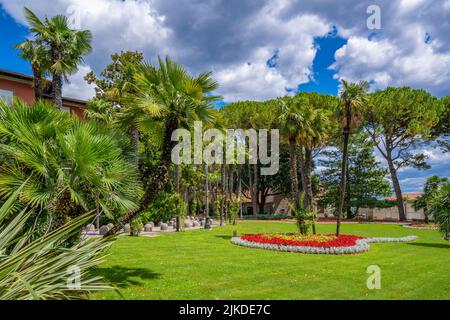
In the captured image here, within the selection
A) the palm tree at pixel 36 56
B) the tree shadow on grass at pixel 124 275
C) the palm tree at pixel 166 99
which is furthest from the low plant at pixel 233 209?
the palm tree at pixel 166 99

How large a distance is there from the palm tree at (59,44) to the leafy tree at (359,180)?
40.3 metres

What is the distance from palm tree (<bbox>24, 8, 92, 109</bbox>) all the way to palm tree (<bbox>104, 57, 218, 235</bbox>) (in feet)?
31.4

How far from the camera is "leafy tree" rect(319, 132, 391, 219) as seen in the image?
49.0 meters

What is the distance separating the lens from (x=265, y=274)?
10656 mm

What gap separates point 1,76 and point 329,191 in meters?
44.5

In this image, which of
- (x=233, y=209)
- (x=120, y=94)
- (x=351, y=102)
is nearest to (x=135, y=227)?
(x=120, y=94)

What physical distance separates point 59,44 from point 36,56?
202 cm

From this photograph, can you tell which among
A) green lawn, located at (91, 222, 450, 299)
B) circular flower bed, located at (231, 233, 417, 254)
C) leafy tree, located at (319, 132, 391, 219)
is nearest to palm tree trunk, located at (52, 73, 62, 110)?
green lawn, located at (91, 222, 450, 299)

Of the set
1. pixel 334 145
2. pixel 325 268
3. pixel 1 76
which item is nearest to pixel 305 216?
pixel 325 268

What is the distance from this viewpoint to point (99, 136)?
9.14 metres

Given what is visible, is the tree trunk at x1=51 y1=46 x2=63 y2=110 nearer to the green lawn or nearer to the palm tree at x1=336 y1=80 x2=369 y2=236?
the green lawn

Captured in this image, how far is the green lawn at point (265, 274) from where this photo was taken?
27.7ft

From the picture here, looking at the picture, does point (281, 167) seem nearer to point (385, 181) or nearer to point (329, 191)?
point (329, 191)
